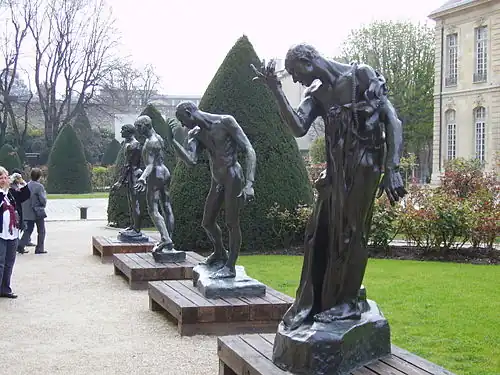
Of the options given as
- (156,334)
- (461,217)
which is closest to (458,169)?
Result: (461,217)

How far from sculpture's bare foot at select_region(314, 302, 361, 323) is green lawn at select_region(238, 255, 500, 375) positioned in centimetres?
152

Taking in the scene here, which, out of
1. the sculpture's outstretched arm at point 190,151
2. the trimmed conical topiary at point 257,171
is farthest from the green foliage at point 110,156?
the sculpture's outstretched arm at point 190,151

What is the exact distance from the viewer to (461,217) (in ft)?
40.5

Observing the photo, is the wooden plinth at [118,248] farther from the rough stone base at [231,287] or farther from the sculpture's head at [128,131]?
the rough stone base at [231,287]

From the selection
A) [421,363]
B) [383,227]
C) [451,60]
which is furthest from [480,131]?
[421,363]

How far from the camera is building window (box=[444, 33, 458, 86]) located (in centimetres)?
3684

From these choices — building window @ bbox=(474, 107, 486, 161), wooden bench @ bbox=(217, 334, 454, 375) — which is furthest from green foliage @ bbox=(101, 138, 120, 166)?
wooden bench @ bbox=(217, 334, 454, 375)

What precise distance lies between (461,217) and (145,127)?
5679 mm

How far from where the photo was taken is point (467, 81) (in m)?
35.9

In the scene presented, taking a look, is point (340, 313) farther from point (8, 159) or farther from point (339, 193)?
point (8, 159)

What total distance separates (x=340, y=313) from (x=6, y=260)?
562 cm

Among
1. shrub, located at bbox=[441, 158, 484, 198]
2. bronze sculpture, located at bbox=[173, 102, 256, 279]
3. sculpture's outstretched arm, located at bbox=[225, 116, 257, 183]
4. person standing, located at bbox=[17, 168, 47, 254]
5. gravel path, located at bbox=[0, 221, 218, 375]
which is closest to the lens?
gravel path, located at bbox=[0, 221, 218, 375]

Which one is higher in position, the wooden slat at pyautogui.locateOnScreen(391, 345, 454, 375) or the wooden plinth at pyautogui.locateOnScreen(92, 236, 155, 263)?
the wooden slat at pyautogui.locateOnScreen(391, 345, 454, 375)

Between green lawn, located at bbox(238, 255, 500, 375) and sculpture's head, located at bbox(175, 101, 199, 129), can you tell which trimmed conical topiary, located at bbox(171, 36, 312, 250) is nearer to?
green lawn, located at bbox(238, 255, 500, 375)
